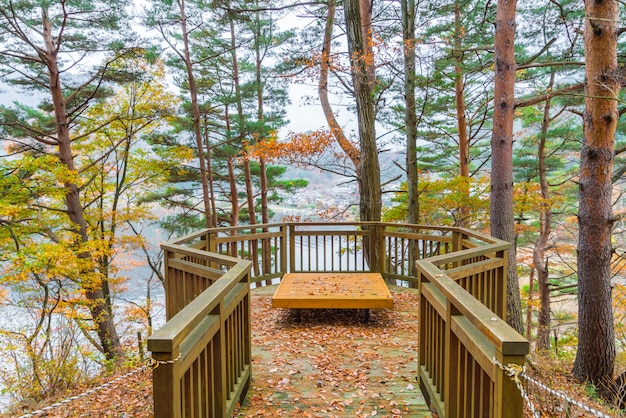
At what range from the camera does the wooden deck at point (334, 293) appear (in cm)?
461

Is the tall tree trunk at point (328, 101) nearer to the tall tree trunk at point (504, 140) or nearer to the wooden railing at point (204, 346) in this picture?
the tall tree trunk at point (504, 140)

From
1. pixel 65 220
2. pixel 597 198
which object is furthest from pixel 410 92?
pixel 65 220

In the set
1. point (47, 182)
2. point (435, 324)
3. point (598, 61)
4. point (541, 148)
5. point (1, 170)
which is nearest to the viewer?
point (435, 324)

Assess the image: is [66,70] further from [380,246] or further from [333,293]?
[333,293]

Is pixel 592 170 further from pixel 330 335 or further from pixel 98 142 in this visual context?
pixel 98 142

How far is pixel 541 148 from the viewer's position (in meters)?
11.2

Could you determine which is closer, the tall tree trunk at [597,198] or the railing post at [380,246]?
the tall tree trunk at [597,198]

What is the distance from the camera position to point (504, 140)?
6137 mm

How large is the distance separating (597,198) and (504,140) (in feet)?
5.26

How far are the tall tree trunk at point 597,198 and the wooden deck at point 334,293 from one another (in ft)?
8.78

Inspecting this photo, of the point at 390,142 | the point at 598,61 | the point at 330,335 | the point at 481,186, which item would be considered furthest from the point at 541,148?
the point at 330,335

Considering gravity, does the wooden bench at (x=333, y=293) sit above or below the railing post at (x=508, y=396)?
below

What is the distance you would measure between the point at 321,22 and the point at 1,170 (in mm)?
8283

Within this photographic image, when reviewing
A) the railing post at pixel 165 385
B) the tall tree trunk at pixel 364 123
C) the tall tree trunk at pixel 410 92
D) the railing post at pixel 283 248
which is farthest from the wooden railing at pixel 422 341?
the tall tree trunk at pixel 410 92
